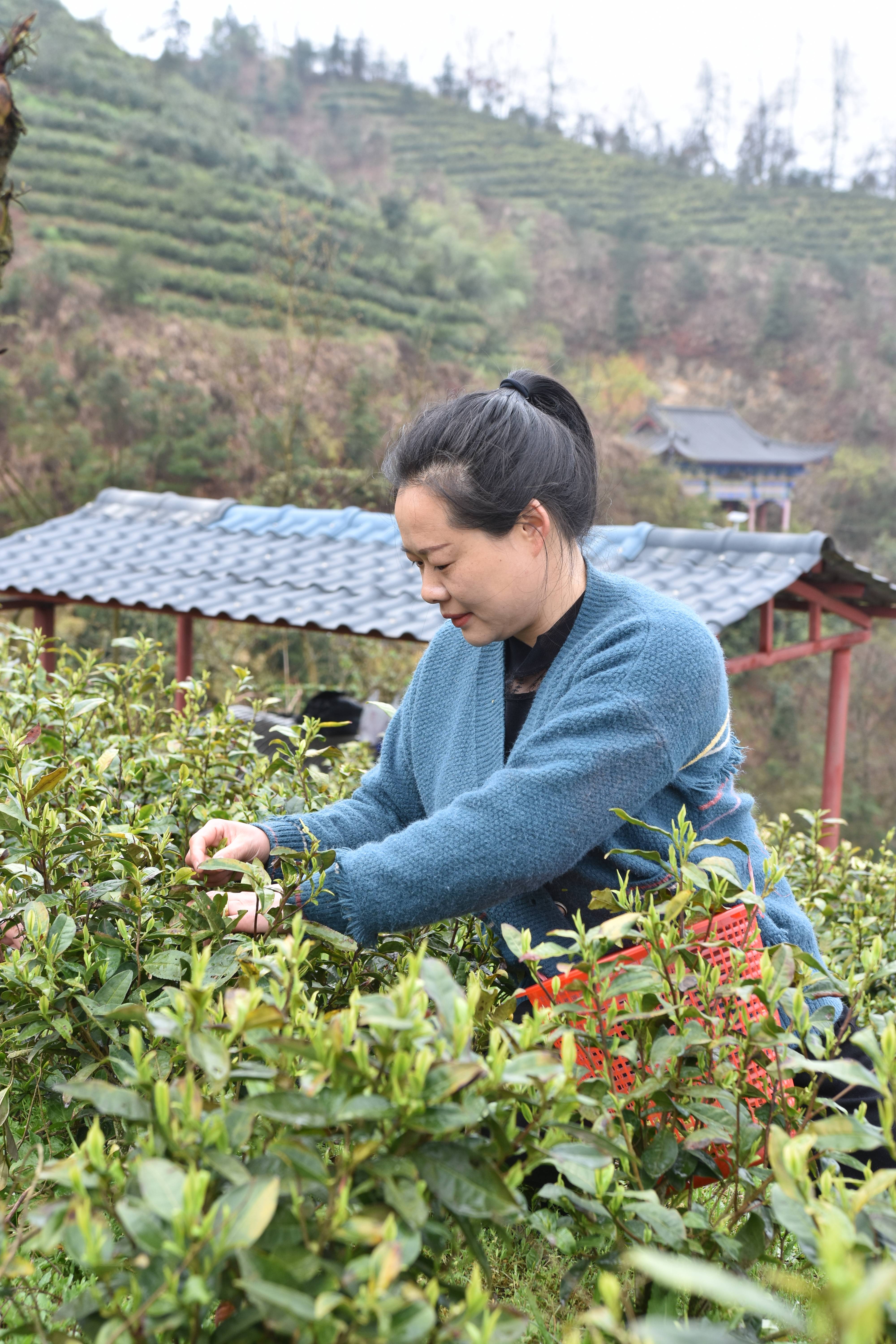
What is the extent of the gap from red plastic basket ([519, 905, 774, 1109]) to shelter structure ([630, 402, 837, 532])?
2746 centimetres

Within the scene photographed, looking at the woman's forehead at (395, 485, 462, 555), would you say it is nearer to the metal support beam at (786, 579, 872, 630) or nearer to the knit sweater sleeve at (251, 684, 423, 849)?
the knit sweater sleeve at (251, 684, 423, 849)

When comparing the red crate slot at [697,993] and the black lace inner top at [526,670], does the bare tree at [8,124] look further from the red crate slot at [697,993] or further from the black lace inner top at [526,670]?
the red crate slot at [697,993]

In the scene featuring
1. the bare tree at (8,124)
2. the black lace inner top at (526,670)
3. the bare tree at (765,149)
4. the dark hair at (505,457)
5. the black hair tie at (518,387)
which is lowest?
the black lace inner top at (526,670)

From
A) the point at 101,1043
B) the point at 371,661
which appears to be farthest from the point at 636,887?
the point at 371,661

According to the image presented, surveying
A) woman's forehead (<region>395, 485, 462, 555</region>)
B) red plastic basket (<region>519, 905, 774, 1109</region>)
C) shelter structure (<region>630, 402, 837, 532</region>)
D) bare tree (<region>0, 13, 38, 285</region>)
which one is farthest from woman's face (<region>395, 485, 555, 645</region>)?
shelter structure (<region>630, 402, 837, 532</region>)

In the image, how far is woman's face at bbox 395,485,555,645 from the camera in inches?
57.4

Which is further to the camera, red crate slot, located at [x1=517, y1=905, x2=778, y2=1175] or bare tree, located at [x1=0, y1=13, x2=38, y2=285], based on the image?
bare tree, located at [x1=0, y1=13, x2=38, y2=285]

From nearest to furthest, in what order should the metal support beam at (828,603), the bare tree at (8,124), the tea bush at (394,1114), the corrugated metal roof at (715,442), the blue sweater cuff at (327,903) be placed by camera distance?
1. the tea bush at (394,1114)
2. the blue sweater cuff at (327,903)
3. the bare tree at (8,124)
4. the metal support beam at (828,603)
5. the corrugated metal roof at (715,442)

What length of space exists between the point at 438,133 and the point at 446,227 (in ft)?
47.1

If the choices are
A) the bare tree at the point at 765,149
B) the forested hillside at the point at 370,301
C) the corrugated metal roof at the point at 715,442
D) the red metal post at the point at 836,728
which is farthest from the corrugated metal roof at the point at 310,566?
the bare tree at the point at 765,149

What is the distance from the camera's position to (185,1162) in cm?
70

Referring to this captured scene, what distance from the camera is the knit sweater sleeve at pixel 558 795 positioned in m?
1.21

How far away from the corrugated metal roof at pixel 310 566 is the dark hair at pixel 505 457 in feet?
11.6

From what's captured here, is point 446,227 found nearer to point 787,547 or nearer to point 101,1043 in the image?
point 787,547
